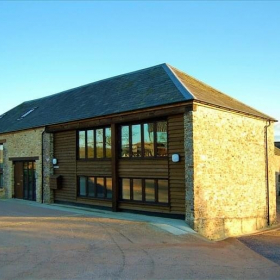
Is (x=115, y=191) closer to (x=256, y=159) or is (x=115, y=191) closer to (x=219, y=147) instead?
(x=219, y=147)

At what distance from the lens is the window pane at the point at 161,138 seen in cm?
1322

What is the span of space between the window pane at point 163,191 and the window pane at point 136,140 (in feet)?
5.27

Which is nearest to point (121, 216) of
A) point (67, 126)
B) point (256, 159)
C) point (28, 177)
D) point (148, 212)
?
point (148, 212)

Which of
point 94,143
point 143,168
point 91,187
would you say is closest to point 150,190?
point 143,168

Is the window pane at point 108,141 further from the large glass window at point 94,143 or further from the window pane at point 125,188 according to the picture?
the window pane at point 125,188

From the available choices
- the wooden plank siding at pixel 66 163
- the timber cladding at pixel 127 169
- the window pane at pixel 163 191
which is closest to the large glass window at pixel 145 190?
the window pane at pixel 163 191

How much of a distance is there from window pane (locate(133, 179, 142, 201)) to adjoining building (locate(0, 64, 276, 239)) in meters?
0.04

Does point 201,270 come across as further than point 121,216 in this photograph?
No

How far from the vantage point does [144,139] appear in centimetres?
1386

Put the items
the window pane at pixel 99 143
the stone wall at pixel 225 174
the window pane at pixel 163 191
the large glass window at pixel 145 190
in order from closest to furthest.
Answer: the stone wall at pixel 225 174 < the window pane at pixel 163 191 < the large glass window at pixel 145 190 < the window pane at pixel 99 143

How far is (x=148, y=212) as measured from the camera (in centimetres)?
1361

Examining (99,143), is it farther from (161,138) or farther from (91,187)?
(161,138)

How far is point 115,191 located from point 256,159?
22.8 feet

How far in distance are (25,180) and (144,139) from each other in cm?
1012
